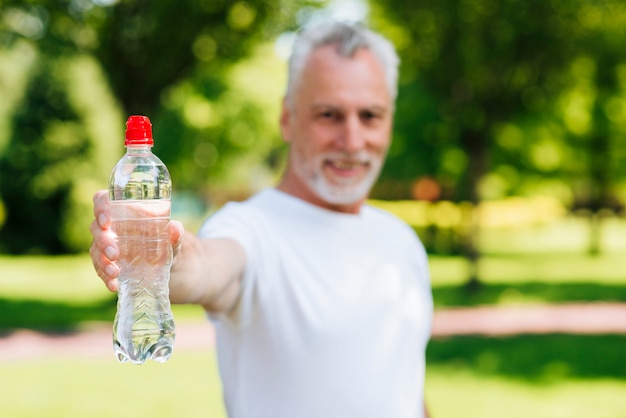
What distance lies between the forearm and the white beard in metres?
0.49

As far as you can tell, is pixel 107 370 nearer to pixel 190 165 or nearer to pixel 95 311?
pixel 95 311

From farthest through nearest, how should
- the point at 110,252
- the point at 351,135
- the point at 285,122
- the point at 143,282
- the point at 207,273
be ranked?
the point at 285,122 → the point at 351,135 → the point at 207,273 → the point at 143,282 → the point at 110,252

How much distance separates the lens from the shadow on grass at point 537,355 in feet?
33.7

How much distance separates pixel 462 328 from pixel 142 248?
1210cm

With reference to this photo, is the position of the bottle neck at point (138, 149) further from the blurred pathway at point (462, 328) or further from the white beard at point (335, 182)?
the blurred pathway at point (462, 328)

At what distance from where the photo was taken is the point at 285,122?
10.7 ft

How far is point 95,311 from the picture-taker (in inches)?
623

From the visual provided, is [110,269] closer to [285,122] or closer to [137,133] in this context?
[137,133]

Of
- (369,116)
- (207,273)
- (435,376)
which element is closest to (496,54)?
(435,376)

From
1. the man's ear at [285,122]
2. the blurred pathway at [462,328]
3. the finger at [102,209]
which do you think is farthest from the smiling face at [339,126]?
the blurred pathway at [462,328]

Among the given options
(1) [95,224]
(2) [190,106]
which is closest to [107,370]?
(1) [95,224]

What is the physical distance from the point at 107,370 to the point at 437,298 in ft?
28.9

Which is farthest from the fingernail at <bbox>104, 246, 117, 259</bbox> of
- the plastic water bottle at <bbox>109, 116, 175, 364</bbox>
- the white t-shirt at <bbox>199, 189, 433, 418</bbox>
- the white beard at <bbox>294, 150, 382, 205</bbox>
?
the white beard at <bbox>294, 150, 382, 205</bbox>

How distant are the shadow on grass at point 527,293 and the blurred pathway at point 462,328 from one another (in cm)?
99
